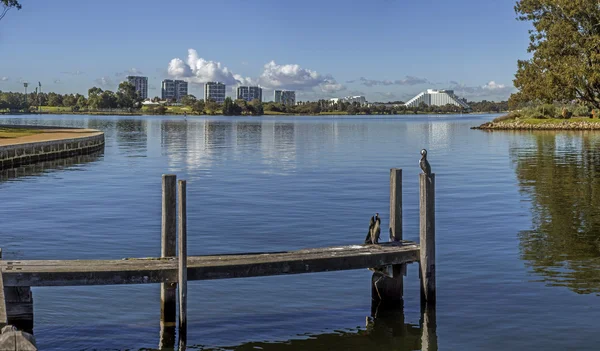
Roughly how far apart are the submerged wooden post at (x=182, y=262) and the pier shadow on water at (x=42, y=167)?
3019cm

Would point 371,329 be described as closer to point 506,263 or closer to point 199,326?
point 199,326

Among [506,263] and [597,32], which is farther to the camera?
[597,32]

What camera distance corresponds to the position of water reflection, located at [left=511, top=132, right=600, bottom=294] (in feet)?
61.6

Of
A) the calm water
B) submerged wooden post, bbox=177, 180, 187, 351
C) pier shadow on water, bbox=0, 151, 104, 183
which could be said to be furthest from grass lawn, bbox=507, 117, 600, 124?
submerged wooden post, bbox=177, 180, 187, 351

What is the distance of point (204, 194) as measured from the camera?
35.0m

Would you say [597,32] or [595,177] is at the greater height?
[597,32]

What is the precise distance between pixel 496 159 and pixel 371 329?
43563 mm

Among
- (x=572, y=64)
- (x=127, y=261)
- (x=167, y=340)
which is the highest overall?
(x=572, y=64)

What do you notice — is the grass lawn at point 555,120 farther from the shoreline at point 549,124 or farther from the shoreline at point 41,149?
the shoreline at point 41,149

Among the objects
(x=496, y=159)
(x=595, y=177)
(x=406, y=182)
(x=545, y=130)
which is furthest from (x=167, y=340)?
(x=545, y=130)

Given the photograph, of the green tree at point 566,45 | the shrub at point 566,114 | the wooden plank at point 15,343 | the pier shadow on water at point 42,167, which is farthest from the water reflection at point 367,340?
the shrub at point 566,114

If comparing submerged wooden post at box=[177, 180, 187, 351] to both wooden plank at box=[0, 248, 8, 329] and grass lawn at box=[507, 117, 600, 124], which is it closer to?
wooden plank at box=[0, 248, 8, 329]

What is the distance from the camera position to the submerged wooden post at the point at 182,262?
43.0 feet

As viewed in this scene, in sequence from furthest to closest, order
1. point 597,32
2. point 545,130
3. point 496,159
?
point 545,130, point 597,32, point 496,159
